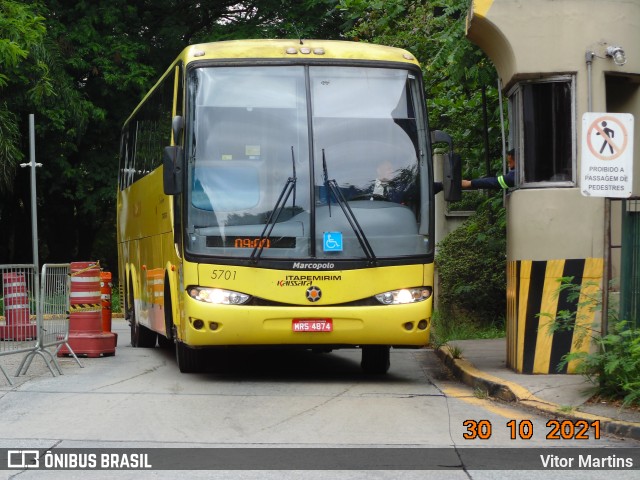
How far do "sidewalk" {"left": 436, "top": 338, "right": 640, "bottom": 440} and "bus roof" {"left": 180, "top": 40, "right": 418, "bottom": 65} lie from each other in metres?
3.56

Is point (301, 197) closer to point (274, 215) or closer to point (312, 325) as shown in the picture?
point (274, 215)

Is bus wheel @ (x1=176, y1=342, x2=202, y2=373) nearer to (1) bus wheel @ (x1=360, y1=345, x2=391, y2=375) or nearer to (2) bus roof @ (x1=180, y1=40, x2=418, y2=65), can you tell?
(1) bus wheel @ (x1=360, y1=345, x2=391, y2=375)

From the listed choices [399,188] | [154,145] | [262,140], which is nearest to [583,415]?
[399,188]

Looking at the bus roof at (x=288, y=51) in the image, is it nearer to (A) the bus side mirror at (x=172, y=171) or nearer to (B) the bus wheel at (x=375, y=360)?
(A) the bus side mirror at (x=172, y=171)

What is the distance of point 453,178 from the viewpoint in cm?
1336

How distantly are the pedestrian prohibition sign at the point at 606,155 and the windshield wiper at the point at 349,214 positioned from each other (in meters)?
2.78

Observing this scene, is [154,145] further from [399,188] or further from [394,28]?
[394,28]

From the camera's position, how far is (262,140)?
1326 centimetres

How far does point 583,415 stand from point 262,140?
15.7 ft

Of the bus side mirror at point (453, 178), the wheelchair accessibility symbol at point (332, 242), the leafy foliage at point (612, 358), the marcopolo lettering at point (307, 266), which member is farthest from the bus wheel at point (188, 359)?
the leafy foliage at point (612, 358)

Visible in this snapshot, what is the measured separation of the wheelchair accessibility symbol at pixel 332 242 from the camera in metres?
13.0

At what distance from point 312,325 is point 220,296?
100 cm

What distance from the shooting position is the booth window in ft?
43.1

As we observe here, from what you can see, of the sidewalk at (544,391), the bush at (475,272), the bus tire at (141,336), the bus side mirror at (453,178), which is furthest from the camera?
the bush at (475,272)
